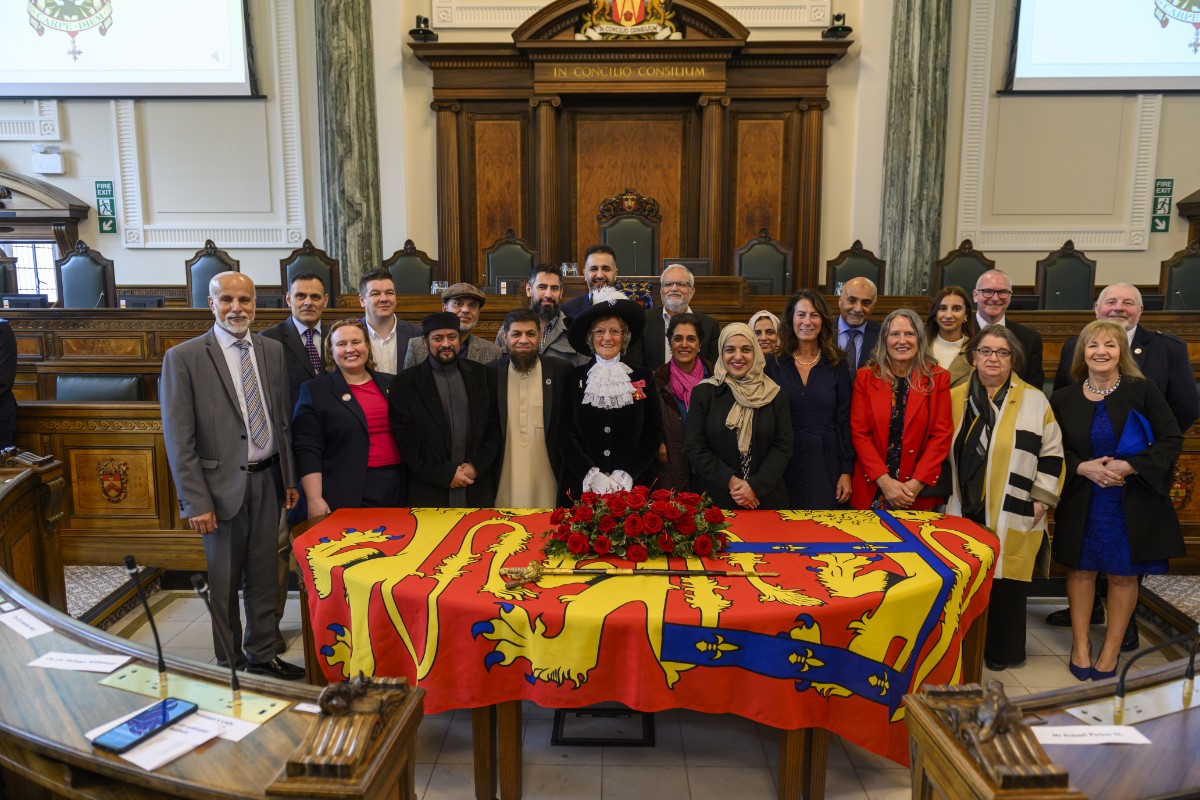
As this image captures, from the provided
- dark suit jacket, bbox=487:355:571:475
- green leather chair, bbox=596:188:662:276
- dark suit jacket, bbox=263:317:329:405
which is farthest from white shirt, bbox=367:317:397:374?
green leather chair, bbox=596:188:662:276

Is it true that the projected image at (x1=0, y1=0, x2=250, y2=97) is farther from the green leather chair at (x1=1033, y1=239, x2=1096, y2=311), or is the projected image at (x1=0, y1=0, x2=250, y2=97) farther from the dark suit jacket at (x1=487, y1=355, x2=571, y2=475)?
the green leather chair at (x1=1033, y1=239, x2=1096, y2=311)

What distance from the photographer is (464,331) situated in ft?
11.4

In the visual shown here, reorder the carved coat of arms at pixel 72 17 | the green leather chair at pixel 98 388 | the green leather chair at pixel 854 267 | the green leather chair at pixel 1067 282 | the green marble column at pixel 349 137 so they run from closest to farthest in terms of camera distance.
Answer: the green leather chair at pixel 98 388, the green leather chair at pixel 1067 282, the green leather chair at pixel 854 267, the green marble column at pixel 349 137, the carved coat of arms at pixel 72 17

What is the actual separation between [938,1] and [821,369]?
264 inches

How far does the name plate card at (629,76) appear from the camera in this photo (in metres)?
8.22

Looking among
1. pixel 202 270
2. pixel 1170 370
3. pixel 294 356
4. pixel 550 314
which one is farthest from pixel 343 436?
pixel 202 270

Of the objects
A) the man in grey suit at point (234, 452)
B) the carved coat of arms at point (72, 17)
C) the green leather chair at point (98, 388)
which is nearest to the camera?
the man in grey suit at point (234, 452)

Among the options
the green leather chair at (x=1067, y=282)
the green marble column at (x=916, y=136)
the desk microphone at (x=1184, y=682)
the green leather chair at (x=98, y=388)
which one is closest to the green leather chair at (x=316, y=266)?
the green leather chair at (x=98, y=388)

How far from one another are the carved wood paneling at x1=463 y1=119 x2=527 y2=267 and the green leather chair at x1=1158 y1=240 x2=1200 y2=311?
6210 mm

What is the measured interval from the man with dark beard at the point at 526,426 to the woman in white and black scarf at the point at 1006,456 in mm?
1684

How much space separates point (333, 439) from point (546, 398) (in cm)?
89

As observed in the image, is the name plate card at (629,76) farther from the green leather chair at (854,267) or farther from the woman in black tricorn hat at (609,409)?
the woman in black tricorn hat at (609,409)

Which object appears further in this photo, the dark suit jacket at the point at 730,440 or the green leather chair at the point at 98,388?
the green leather chair at the point at 98,388

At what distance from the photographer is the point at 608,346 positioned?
3168 millimetres
